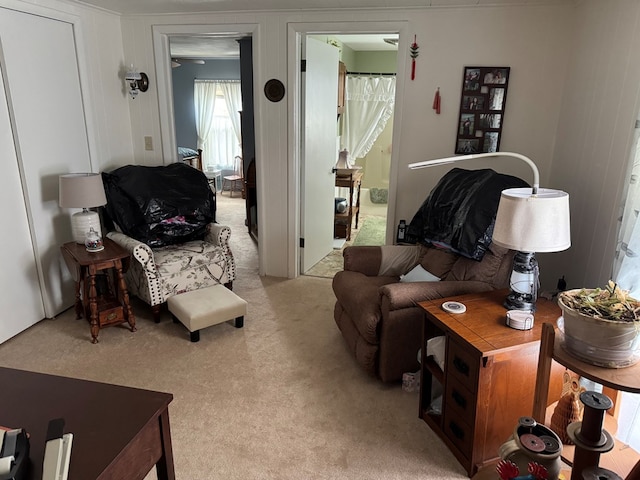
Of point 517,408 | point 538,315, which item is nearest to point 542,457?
point 517,408

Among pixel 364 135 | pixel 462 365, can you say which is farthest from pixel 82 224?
pixel 364 135

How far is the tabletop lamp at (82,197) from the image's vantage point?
2.97 m

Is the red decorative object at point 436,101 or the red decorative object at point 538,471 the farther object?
the red decorative object at point 436,101

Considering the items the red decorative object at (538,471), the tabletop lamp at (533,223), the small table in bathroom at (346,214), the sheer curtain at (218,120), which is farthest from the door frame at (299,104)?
the sheer curtain at (218,120)

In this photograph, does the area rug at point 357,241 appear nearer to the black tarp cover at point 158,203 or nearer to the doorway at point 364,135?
the doorway at point 364,135

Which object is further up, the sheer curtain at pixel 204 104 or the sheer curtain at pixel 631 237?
the sheer curtain at pixel 204 104

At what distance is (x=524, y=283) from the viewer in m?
2.04

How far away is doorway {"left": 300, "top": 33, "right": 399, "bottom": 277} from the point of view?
5.30 m

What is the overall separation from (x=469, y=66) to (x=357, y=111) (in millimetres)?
3184

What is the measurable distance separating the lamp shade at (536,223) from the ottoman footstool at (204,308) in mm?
1873

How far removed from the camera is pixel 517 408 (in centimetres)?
191

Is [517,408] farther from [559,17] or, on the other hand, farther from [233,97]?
[233,97]

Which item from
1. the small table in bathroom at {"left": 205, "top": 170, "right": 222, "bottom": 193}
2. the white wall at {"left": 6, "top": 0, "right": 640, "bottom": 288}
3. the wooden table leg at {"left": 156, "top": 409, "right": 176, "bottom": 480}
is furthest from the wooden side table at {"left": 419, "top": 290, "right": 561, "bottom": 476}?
the small table in bathroom at {"left": 205, "top": 170, "right": 222, "bottom": 193}

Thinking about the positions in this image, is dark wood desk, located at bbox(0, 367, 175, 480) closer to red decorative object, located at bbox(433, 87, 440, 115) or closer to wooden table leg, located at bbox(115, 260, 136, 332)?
wooden table leg, located at bbox(115, 260, 136, 332)
